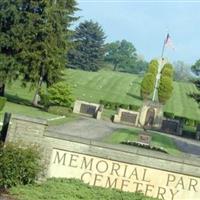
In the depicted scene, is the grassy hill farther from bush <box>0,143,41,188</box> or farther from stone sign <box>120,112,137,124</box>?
bush <box>0,143,41,188</box>

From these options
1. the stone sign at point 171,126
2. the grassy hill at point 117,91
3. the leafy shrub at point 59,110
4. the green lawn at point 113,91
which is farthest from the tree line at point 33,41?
the grassy hill at point 117,91

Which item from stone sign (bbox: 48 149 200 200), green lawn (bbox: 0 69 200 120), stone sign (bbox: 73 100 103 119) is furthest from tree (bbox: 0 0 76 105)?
stone sign (bbox: 48 149 200 200)

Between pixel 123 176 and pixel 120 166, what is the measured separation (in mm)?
242

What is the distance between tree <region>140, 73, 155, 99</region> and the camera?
82188 millimetres

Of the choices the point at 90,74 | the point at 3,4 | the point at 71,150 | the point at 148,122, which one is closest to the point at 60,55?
the point at 3,4

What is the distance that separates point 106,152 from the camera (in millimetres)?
11984

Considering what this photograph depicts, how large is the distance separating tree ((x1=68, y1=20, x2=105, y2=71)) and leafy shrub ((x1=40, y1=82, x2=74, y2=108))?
7007 centimetres

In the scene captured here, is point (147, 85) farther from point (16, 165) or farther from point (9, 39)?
point (16, 165)

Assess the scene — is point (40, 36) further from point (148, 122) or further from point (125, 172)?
point (125, 172)

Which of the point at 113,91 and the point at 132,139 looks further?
the point at 113,91

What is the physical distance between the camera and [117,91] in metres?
91.8

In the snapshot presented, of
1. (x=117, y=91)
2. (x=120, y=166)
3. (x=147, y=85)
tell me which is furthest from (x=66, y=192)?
(x=117, y=91)

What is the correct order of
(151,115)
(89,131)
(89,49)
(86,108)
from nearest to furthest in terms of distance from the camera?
(89,131) < (86,108) < (151,115) < (89,49)

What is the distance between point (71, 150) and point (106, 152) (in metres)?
0.76
